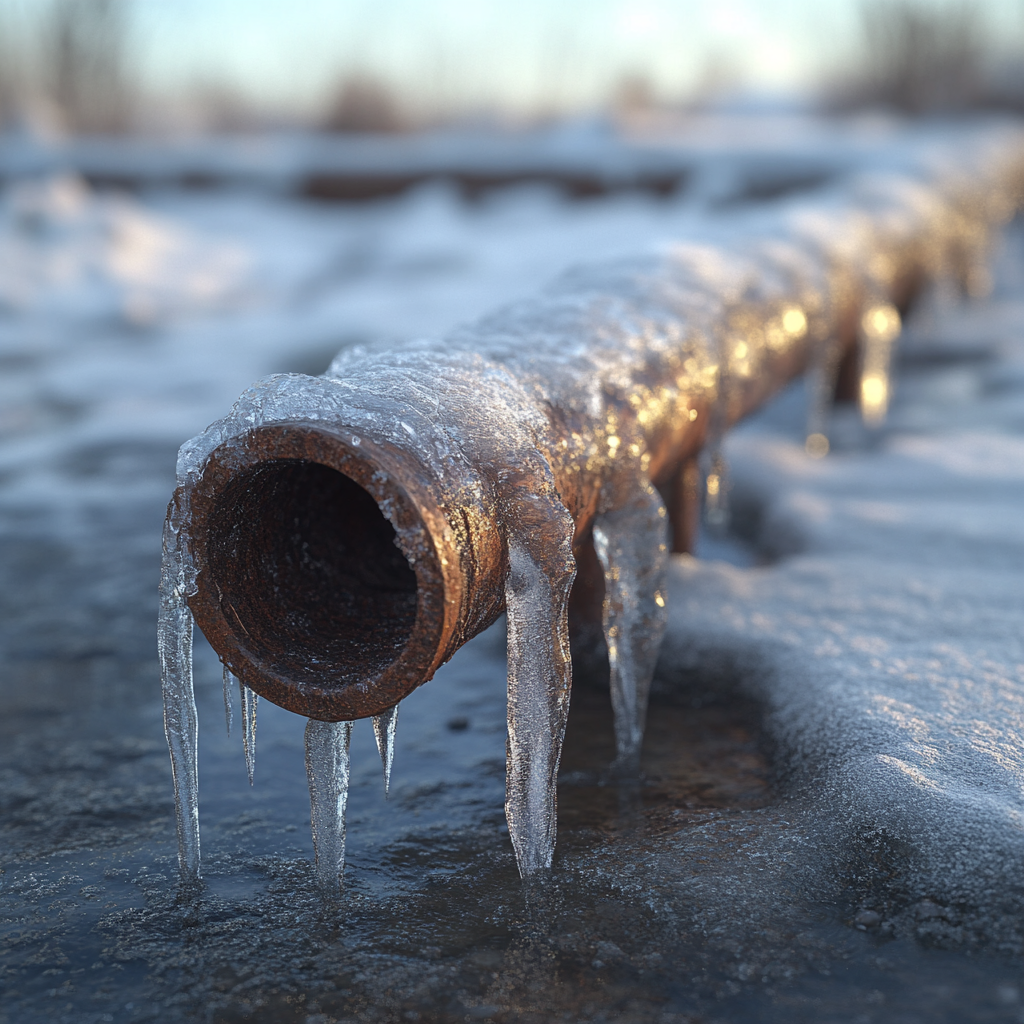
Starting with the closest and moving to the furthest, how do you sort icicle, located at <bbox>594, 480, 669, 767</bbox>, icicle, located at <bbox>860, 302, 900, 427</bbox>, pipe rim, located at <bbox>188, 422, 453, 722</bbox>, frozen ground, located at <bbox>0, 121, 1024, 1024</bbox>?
pipe rim, located at <bbox>188, 422, 453, 722</bbox>
frozen ground, located at <bbox>0, 121, 1024, 1024</bbox>
icicle, located at <bbox>594, 480, 669, 767</bbox>
icicle, located at <bbox>860, 302, 900, 427</bbox>

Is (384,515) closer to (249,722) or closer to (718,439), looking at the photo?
(249,722)

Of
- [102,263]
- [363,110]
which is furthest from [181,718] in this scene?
[363,110]

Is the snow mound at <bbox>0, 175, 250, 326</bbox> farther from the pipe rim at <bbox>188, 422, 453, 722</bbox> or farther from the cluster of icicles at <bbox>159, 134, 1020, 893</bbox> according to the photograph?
the pipe rim at <bbox>188, 422, 453, 722</bbox>

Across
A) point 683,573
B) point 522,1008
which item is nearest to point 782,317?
point 683,573

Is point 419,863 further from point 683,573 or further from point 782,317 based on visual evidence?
point 782,317

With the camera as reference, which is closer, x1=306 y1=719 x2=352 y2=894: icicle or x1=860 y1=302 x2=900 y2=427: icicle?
x1=306 y1=719 x2=352 y2=894: icicle

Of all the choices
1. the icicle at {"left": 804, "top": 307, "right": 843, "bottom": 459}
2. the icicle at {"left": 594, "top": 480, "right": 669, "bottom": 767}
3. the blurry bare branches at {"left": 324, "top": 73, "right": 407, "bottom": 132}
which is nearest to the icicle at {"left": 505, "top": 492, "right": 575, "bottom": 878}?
the icicle at {"left": 594, "top": 480, "right": 669, "bottom": 767}
